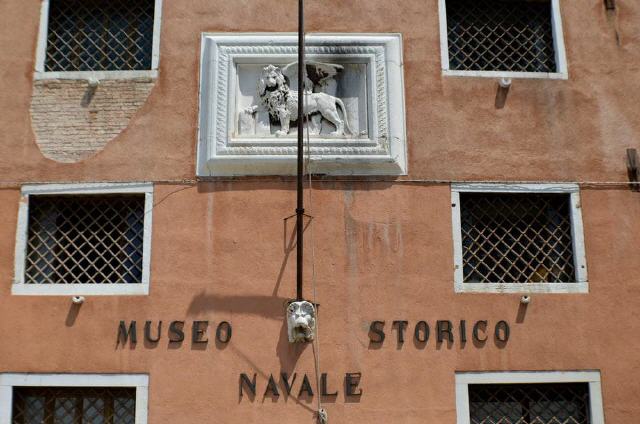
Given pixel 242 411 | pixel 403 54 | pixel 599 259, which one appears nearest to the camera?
pixel 242 411

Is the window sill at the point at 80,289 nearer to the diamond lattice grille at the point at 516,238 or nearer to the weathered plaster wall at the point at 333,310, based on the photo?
the weathered plaster wall at the point at 333,310

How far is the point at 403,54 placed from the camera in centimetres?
901

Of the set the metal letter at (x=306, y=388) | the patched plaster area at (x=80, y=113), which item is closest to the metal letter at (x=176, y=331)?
the metal letter at (x=306, y=388)

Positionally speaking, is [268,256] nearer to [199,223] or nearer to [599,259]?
[199,223]

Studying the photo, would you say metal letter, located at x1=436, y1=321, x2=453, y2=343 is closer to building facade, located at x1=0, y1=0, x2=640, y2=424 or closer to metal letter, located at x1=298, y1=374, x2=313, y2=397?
building facade, located at x1=0, y1=0, x2=640, y2=424

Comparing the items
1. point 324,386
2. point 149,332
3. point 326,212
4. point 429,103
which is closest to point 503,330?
point 324,386

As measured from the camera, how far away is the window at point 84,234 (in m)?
8.47

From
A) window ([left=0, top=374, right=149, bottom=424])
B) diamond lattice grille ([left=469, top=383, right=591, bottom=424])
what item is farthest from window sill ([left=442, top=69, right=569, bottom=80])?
window ([left=0, top=374, right=149, bottom=424])

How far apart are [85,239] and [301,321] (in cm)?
245

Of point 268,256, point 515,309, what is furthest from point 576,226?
point 268,256

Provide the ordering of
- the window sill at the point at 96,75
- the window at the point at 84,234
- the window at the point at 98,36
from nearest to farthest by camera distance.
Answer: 1. the window at the point at 84,234
2. the window sill at the point at 96,75
3. the window at the point at 98,36

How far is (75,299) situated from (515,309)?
4.33 m

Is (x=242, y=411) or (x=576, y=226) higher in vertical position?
(x=576, y=226)

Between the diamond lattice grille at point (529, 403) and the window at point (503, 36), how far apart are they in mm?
3373
